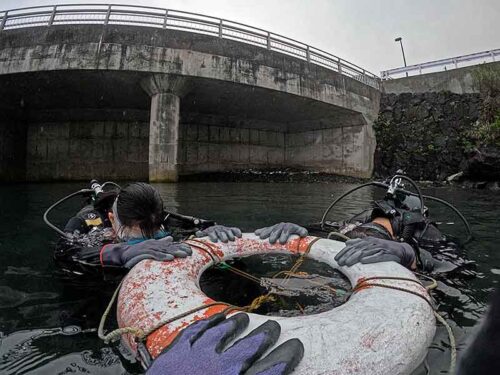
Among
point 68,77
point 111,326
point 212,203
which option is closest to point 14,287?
point 111,326

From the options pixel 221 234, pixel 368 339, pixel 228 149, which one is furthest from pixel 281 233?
pixel 228 149

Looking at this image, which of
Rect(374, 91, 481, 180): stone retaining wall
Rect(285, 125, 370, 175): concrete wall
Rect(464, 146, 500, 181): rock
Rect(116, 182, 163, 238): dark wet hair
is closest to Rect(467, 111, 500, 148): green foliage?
Rect(374, 91, 481, 180): stone retaining wall

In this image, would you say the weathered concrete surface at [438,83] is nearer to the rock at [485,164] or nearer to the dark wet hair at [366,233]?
the rock at [485,164]

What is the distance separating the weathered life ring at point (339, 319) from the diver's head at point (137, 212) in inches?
21.9

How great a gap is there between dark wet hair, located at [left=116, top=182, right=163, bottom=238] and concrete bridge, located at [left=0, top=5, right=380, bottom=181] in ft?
30.9

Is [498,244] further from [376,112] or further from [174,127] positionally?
[376,112]

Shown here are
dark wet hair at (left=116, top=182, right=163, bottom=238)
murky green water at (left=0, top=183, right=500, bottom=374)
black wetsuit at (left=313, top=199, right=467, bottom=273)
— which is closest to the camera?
murky green water at (left=0, top=183, right=500, bottom=374)

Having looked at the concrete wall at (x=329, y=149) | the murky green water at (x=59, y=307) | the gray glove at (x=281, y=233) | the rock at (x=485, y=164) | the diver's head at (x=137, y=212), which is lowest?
the murky green water at (x=59, y=307)

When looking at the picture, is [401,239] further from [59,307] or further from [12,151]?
[12,151]

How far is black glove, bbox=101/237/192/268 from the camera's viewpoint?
2.17m

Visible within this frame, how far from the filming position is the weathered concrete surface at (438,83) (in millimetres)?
15875

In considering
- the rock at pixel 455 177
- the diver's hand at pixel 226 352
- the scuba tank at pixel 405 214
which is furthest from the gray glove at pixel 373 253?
the rock at pixel 455 177

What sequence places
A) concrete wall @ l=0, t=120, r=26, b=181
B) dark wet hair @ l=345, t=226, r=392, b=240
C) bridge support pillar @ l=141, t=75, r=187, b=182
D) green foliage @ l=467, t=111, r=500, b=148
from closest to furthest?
dark wet hair @ l=345, t=226, r=392, b=240
bridge support pillar @ l=141, t=75, r=187, b=182
green foliage @ l=467, t=111, r=500, b=148
concrete wall @ l=0, t=120, r=26, b=181

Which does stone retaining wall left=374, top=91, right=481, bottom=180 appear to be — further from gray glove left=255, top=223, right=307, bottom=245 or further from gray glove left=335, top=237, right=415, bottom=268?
gray glove left=255, top=223, right=307, bottom=245
